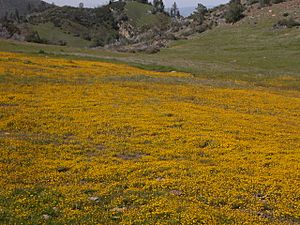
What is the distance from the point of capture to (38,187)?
15.1 meters

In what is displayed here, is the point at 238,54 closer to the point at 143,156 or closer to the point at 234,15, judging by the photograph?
the point at 234,15

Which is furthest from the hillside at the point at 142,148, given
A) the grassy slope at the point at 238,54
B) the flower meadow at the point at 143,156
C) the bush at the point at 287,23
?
the bush at the point at 287,23

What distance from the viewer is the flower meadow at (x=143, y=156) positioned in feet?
44.7

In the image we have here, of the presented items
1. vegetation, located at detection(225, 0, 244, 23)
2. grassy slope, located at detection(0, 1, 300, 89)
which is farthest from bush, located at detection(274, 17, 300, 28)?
vegetation, located at detection(225, 0, 244, 23)

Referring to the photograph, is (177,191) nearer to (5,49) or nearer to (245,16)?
(5,49)

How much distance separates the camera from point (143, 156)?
19547 millimetres

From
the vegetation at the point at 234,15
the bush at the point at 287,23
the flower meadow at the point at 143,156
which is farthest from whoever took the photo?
the vegetation at the point at 234,15

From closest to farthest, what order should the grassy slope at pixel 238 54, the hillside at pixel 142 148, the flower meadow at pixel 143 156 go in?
1. the flower meadow at pixel 143 156
2. the hillside at pixel 142 148
3. the grassy slope at pixel 238 54

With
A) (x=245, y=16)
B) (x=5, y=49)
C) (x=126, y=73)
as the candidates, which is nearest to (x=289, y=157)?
(x=126, y=73)

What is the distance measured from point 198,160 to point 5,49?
48.7 meters

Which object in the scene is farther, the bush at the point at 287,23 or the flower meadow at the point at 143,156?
the bush at the point at 287,23

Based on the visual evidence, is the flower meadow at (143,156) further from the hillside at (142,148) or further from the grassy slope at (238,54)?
the grassy slope at (238,54)

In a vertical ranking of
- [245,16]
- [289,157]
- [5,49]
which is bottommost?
[289,157]

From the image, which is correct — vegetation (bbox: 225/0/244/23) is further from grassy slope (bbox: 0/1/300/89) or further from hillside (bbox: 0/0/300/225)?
hillside (bbox: 0/0/300/225)
